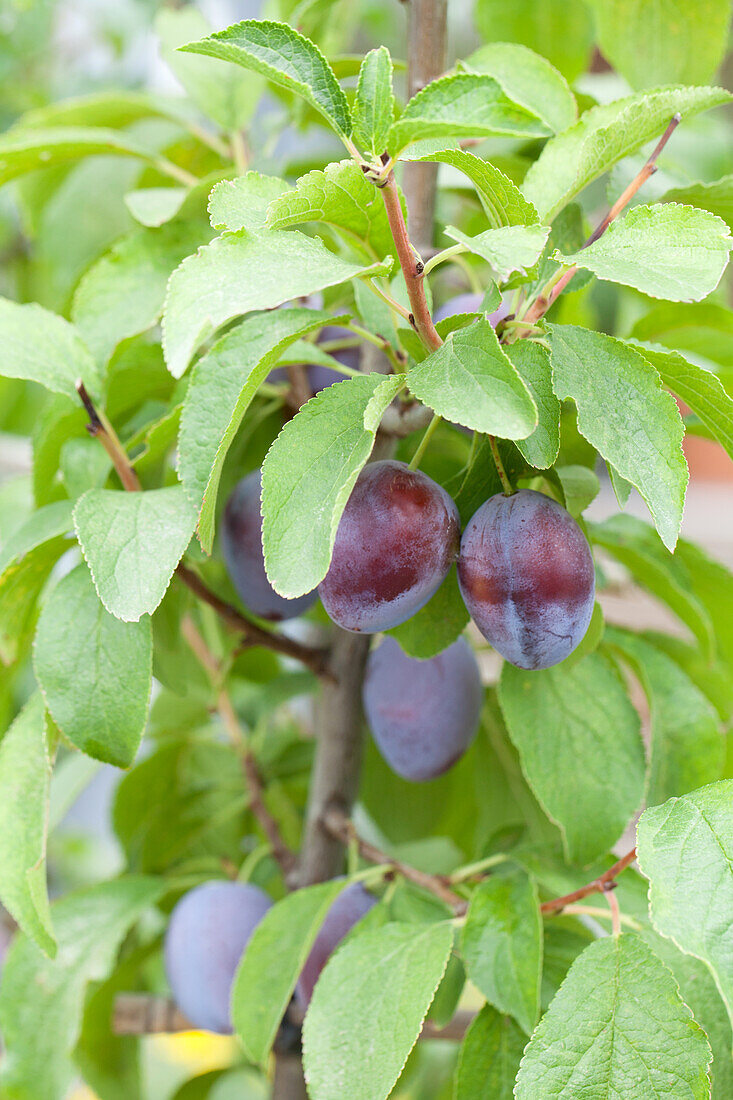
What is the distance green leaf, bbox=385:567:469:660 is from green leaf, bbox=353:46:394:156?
14 centimetres

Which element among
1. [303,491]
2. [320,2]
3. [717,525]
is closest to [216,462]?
[303,491]

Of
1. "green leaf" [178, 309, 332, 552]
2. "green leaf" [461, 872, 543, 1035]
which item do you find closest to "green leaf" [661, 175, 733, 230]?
"green leaf" [178, 309, 332, 552]

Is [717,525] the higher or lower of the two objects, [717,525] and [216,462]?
the lower

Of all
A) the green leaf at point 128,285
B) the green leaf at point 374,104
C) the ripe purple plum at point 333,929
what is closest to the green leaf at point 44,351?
the green leaf at point 128,285

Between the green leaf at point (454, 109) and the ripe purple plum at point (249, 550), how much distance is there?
177mm

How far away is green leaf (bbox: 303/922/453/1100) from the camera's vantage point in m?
0.29

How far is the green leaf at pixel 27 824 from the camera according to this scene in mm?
307

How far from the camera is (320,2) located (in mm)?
409

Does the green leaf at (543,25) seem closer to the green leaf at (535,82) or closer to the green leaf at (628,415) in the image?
the green leaf at (535,82)

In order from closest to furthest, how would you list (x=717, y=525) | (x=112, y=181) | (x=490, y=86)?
(x=490, y=86) < (x=112, y=181) < (x=717, y=525)

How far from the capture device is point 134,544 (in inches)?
11.0

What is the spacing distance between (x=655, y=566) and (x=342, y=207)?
8.3 inches

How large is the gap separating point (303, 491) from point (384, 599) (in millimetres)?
41

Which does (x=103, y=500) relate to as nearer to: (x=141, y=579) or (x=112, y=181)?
(x=141, y=579)
